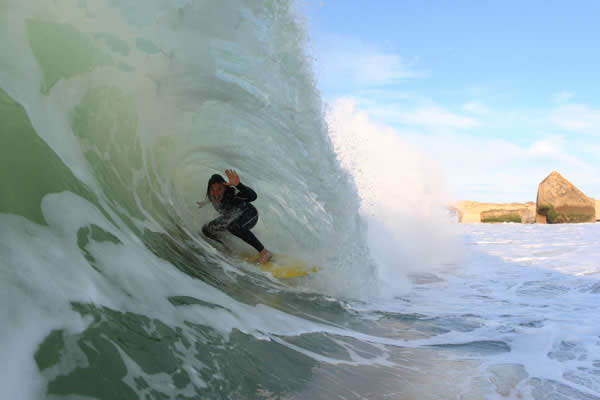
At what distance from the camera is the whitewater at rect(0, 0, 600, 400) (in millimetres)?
1863

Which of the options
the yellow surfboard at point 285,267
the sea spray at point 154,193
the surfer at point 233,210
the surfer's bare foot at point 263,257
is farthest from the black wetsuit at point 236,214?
the sea spray at point 154,193

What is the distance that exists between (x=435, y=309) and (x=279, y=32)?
356cm

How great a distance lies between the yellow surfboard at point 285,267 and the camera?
15.2 ft

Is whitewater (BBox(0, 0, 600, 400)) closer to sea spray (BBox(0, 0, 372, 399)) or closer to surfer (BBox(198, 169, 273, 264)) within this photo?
sea spray (BBox(0, 0, 372, 399))

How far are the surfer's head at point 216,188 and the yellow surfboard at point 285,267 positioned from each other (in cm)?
85

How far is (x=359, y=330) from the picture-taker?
137 inches

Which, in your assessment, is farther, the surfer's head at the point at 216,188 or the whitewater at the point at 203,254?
the surfer's head at the point at 216,188

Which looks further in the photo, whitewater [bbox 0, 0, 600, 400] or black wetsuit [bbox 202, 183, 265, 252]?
black wetsuit [bbox 202, 183, 265, 252]

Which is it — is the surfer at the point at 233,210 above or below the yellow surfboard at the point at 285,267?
above

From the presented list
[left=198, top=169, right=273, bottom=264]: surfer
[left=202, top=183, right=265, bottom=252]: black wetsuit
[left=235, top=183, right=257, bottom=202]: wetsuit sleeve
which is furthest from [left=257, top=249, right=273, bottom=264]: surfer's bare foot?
[left=235, top=183, right=257, bottom=202]: wetsuit sleeve

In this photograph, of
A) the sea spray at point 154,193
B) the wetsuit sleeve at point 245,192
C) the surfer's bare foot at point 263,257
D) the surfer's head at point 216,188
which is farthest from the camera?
the surfer's bare foot at point 263,257

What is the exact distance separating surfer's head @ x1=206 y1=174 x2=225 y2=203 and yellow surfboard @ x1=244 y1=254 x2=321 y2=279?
0.85m

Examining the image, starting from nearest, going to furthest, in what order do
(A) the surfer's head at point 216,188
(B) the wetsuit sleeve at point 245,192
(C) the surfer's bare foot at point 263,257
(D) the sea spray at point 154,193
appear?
(D) the sea spray at point 154,193 → (B) the wetsuit sleeve at point 245,192 → (A) the surfer's head at point 216,188 → (C) the surfer's bare foot at point 263,257

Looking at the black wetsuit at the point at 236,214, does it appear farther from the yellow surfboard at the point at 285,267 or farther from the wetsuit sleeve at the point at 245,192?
the yellow surfboard at the point at 285,267
